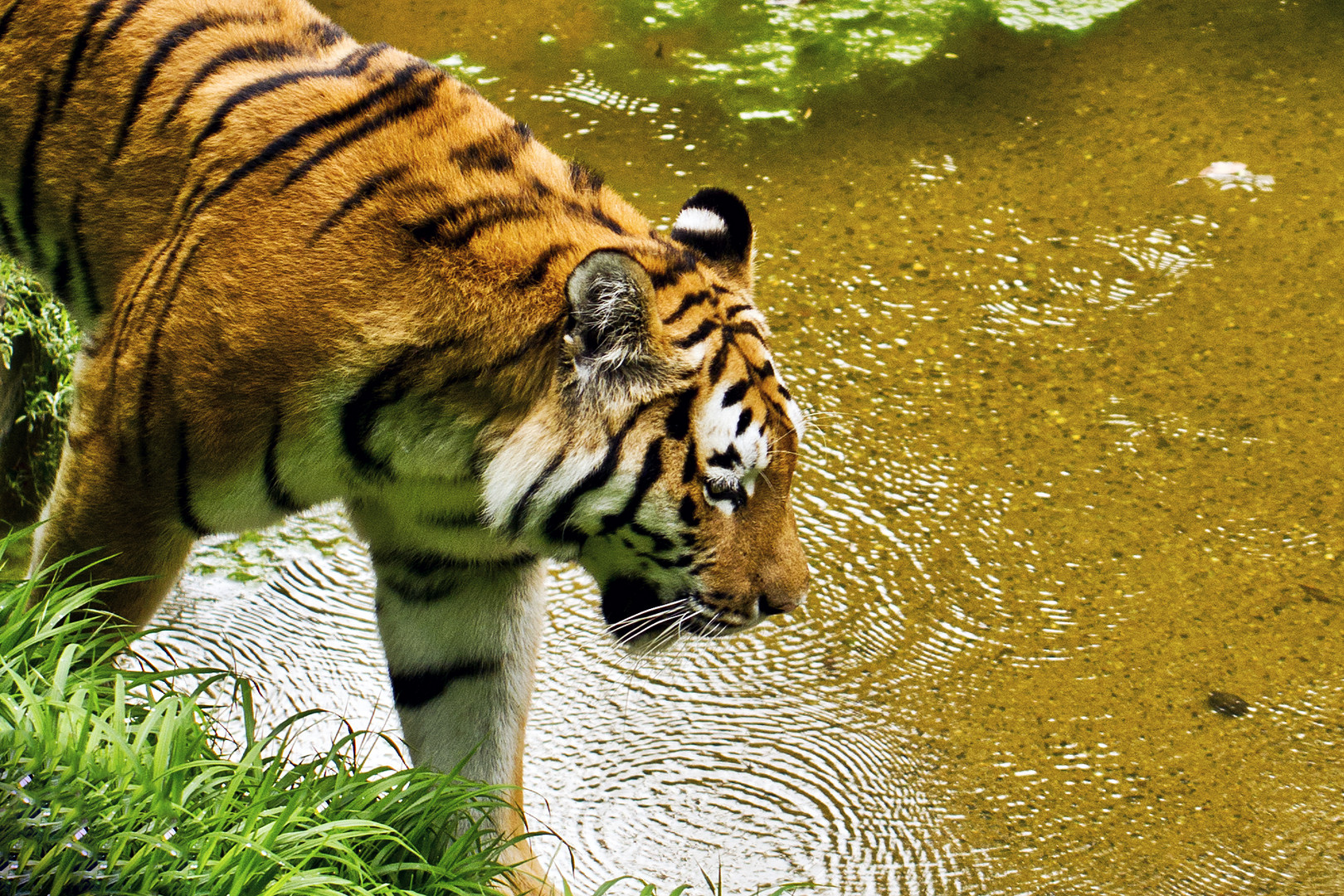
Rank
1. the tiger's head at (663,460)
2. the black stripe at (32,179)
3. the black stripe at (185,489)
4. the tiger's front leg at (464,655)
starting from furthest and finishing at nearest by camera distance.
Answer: the black stripe at (32,179) → the tiger's front leg at (464,655) → the black stripe at (185,489) → the tiger's head at (663,460)

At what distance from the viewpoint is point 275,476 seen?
226cm

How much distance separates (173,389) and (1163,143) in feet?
11.5

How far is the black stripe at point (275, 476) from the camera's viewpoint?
2201 mm

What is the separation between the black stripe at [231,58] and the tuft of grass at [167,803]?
834 millimetres

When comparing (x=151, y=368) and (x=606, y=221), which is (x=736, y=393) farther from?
(x=151, y=368)

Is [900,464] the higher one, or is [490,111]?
[490,111]

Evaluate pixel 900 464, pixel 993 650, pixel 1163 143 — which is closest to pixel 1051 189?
pixel 1163 143

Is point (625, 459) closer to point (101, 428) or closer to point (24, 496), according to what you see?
point (101, 428)

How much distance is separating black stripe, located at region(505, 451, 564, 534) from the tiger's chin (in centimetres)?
20

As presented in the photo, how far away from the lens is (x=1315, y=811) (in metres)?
2.74

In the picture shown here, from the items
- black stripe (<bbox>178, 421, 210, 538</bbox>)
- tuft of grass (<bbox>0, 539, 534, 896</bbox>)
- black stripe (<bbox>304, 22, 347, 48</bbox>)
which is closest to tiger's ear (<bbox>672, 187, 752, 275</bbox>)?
black stripe (<bbox>304, 22, 347, 48</bbox>)

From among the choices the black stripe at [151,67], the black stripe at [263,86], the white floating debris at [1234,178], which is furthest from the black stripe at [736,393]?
the white floating debris at [1234,178]

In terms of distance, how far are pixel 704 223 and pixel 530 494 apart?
60 centimetres

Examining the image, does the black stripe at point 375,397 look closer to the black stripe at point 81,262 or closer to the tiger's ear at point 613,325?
the tiger's ear at point 613,325
